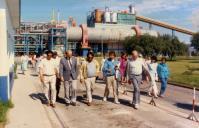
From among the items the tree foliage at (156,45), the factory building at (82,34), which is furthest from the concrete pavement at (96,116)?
the factory building at (82,34)

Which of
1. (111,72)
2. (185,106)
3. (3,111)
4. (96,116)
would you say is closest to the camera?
(3,111)

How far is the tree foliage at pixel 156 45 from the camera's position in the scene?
97938 millimetres

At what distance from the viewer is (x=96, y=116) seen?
1291cm

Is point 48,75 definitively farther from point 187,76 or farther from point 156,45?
point 156,45

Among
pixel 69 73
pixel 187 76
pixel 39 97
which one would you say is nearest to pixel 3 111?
pixel 69 73

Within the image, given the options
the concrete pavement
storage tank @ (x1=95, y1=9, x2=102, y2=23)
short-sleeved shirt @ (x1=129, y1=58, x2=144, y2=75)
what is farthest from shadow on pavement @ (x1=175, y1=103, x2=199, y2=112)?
storage tank @ (x1=95, y1=9, x2=102, y2=23)

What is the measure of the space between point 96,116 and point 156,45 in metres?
86.9

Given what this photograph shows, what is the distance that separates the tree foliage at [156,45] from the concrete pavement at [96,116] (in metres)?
79.0

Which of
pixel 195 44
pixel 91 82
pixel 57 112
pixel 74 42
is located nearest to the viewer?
pixel 57 112

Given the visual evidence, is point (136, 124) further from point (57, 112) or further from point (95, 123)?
point (57, 112)

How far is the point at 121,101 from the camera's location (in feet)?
53.5

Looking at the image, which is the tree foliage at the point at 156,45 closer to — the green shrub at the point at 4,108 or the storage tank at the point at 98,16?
the storage tank at the point at 98,16

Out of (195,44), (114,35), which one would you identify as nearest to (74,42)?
(114,35)

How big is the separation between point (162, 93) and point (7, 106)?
7.22 metres
